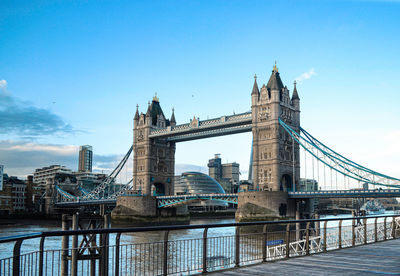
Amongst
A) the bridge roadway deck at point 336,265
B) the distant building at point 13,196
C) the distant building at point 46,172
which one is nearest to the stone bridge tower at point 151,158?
the distant building at point 13,196

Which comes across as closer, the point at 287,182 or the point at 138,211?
the point at 287,182

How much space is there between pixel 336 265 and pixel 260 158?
52.6 meters

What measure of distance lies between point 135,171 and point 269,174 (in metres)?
30.5

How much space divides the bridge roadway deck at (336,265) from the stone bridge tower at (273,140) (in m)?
48.3

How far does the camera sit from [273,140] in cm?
5981

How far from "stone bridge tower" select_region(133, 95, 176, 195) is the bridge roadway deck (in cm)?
6729

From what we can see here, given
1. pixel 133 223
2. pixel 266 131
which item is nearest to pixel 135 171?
pixel 133 223

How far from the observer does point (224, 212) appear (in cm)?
10588

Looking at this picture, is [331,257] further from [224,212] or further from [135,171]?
[224,212]

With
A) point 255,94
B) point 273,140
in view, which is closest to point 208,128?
point 255,94

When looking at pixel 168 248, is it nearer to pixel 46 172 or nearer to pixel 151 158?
Result: pixel 151 158

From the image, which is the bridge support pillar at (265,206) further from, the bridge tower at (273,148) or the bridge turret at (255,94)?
the bridge turret at (255,94)

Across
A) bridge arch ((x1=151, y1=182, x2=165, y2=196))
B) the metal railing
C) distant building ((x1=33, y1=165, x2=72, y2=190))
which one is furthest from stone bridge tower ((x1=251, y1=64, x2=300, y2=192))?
distant building ((x1=33, y1=165, x2=72, y2=190))

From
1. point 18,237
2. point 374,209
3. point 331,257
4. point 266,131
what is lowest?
point 374,209
